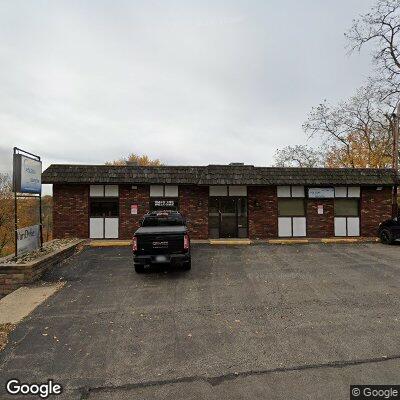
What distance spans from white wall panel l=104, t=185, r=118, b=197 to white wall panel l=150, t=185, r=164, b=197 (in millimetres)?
2046

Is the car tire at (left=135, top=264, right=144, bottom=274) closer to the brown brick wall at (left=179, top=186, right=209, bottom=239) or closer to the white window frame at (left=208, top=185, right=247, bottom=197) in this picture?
the brown brick wall at (left=179, top=186, right=209, bottom=239)

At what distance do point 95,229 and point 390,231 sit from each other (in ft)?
52.5

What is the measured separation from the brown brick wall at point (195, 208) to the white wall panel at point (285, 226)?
4.47 metres

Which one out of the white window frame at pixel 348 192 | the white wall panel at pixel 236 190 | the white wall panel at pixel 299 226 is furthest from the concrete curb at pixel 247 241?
the white wall panel at pixel 236 190

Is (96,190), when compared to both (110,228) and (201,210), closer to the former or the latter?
(110,228)

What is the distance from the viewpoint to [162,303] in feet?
24.6

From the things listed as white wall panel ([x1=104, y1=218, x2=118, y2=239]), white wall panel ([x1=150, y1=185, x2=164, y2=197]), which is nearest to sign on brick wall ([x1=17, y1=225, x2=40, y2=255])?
white wall panel ([x1=104, y1=218, x2=118, y2=239])

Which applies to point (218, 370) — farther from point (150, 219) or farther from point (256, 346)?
point (150, 219)

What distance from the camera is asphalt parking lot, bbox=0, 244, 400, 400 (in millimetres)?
4223

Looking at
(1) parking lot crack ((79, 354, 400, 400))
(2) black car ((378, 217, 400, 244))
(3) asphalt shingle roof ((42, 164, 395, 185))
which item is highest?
(3) asphalt shingle roof ((42, 164, 395, 185))

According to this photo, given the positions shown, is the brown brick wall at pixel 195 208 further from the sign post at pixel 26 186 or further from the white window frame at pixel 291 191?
the sign post at pixel 26 186

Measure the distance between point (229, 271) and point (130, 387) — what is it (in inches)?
264

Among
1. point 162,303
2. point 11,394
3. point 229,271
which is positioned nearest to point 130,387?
point 11,394

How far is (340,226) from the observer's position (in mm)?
18578
